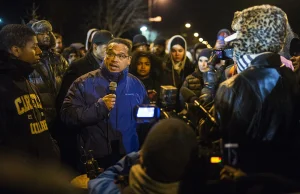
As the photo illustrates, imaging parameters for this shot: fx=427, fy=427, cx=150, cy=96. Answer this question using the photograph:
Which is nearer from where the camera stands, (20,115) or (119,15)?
(20,115)

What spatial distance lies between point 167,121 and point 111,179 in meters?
0.57

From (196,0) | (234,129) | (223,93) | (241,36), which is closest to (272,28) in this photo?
(241,36)

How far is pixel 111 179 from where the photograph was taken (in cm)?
258

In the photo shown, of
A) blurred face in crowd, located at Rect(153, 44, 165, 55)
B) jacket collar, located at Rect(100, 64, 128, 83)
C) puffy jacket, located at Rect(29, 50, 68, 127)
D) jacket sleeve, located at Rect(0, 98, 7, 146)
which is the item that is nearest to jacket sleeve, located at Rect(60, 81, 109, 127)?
jacket collar, located at Rect(100, 64, 128, 83)

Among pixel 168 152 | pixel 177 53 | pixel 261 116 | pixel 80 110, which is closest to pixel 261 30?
pixel 261 116

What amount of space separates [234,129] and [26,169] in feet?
6.14

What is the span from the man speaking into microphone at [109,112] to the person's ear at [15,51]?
63 centimetres

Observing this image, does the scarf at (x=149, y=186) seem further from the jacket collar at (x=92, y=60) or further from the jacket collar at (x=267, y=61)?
the jacket collar at (x=92, y=60)

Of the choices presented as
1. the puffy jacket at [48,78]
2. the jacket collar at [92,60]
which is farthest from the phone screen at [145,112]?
the jacket collar at [92,60]

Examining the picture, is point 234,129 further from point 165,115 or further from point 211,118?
point 165,115

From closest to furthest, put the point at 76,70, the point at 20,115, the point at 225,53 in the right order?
1. the point at 20,115
2. the point at 225,53
3. the point at 76,70

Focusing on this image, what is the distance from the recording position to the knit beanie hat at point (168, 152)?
2176mm

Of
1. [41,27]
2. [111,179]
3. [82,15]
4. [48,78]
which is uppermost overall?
[82,15]

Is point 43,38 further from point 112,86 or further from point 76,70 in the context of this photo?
point 112,86
